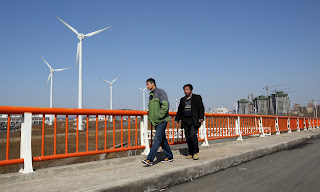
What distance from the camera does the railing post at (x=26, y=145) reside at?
163 inches

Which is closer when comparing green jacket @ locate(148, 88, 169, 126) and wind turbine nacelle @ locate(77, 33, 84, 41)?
green jacket @ locate(148, 88, 169, 126)

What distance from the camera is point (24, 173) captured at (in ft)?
13.3

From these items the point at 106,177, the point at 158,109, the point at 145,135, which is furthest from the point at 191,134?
the point at 106,177

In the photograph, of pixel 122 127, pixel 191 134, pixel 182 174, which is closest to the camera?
pixel 182 174

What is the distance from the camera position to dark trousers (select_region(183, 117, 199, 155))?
6.09 metres

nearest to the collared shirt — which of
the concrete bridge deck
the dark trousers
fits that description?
the dark trousers

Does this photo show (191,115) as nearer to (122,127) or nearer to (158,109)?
(158,109)

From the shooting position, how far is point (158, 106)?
5352mm

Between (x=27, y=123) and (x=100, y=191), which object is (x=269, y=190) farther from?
(x=27, y=123)

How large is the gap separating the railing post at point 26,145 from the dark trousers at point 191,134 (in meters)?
3.39

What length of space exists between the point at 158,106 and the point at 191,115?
1237 mm

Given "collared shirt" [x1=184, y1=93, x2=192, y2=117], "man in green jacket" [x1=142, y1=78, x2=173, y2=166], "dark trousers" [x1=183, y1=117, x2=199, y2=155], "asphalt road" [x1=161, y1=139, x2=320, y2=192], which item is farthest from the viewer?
"collared shirt" [x1=184, y1=93, x2=192, y2=117]

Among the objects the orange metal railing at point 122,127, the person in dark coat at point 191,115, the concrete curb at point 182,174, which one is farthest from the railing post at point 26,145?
the person in dark coat at point 191,115

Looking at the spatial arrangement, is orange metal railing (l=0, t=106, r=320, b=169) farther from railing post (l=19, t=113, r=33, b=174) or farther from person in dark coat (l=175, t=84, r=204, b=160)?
person in dark coat (l=175, t=84, r=204, b=160)
